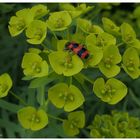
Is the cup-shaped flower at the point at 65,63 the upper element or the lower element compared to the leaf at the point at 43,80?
upper

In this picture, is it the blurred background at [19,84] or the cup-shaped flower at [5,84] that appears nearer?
the cup-shaped flower at [5,84]

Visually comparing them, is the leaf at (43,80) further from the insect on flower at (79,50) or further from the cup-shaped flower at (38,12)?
the cup-shaped flower at (38,12)

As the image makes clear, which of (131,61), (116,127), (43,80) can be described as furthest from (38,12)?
(116,127)

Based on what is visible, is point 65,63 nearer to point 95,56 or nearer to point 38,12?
point 95,56

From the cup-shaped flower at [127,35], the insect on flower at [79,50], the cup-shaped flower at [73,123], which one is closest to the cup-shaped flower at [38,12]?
the insect on flower at [79,50]

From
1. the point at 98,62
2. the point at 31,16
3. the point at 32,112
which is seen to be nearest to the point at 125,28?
the point at 98,62

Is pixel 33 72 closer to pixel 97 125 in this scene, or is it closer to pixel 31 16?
pixel 31 16
